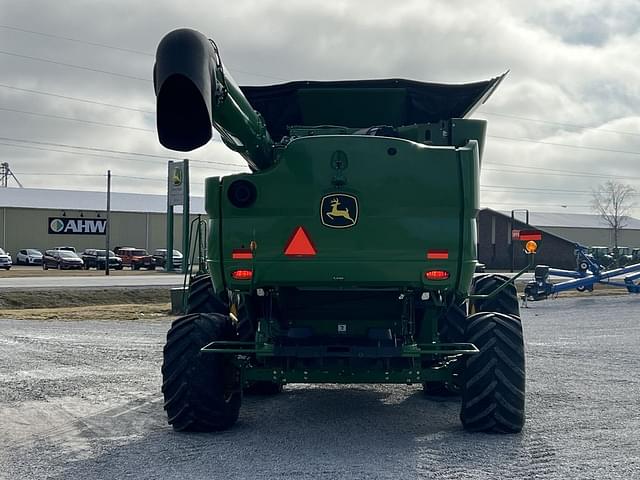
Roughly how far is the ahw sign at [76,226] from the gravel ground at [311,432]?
6135 centimetres

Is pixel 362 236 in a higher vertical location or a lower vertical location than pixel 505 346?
higher

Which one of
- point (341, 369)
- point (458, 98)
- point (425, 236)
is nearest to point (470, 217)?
point (425, 236)

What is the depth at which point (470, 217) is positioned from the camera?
24.2ft

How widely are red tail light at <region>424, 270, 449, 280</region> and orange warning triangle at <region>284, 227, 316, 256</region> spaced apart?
3.23 ft

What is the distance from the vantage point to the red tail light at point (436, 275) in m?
7.37

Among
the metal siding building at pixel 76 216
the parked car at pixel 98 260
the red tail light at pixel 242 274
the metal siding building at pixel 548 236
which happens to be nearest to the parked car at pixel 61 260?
the parked car at pixel 98 260

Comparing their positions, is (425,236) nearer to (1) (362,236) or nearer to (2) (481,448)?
(1) (362,236)

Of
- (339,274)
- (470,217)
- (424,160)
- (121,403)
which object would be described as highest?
(424,160)

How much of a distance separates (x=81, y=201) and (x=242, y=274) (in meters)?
71.1

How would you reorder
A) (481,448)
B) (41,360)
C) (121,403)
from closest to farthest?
(481,448), (121,403), (41,360)

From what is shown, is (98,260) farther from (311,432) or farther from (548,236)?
(311,432)

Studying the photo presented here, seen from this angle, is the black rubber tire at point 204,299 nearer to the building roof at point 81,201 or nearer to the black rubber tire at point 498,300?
the black rubber tire at point 498,300

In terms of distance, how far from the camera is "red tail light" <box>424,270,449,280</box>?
737 centimetres

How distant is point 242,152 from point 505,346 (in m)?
2.86
